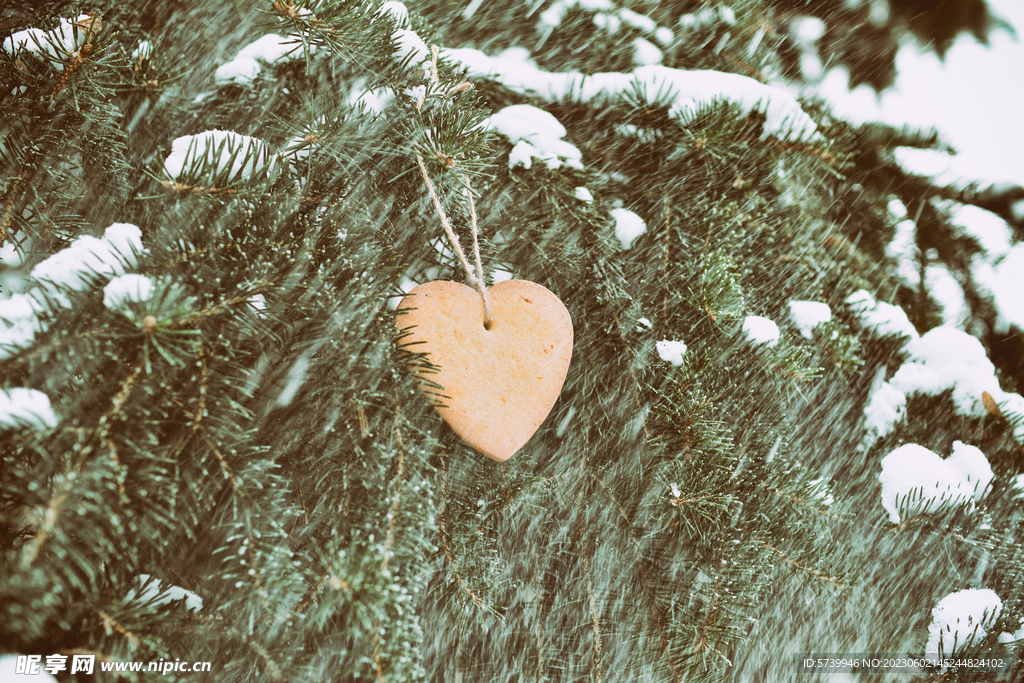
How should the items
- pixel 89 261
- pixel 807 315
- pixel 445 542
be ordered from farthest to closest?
pixel 807 315 → pixel 445 542 → pixel 89 261

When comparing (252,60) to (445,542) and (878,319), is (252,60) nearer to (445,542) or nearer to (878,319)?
(445,542)

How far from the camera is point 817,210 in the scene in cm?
98

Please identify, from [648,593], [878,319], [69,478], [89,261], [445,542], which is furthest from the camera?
[878,319]

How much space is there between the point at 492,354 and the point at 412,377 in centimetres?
13

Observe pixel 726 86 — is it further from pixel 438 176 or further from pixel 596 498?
pixel 596 498

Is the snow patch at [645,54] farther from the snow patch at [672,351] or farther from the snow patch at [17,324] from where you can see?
the snow patch at [17,324]

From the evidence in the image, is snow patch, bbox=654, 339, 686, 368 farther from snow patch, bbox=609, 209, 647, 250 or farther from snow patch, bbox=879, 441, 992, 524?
snow patch, bbox=879, 441, 992, 524

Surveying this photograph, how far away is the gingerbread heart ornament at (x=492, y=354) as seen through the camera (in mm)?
625

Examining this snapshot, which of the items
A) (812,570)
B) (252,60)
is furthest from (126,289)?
(812,570)

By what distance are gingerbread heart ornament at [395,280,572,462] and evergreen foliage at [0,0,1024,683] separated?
47 mm

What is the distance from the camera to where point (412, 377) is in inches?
22.3

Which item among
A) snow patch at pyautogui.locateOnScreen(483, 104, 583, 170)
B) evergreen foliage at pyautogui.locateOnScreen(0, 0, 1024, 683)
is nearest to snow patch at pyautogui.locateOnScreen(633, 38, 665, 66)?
evergreen foliage at pyautogui.locateOnScreen(0, 0, 1024, 683)

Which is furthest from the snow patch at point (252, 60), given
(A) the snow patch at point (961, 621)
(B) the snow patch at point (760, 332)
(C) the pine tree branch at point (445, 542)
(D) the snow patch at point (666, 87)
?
(A) the snow patch at point (961, 621)

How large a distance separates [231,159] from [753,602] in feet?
2.56
